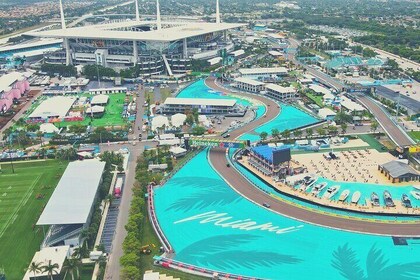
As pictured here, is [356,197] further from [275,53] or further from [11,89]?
[275,53]

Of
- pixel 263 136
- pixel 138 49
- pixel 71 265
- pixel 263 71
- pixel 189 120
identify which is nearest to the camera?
pixel 71 265

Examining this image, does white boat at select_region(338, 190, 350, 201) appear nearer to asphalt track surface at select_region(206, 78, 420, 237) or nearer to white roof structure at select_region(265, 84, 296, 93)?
asphalt track surface at select_region(206, 78, 420, 237)

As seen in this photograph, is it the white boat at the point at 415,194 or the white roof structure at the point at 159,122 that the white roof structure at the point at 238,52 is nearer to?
the white roof structure at the point at 159,122

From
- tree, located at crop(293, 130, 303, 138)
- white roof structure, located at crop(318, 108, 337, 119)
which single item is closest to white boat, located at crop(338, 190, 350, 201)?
tree, located at crop(293, 130, 303, 138)

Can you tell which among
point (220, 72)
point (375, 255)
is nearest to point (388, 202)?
point (375, 255)

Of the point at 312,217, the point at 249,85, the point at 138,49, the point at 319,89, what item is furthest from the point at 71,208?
the point at 138,49
